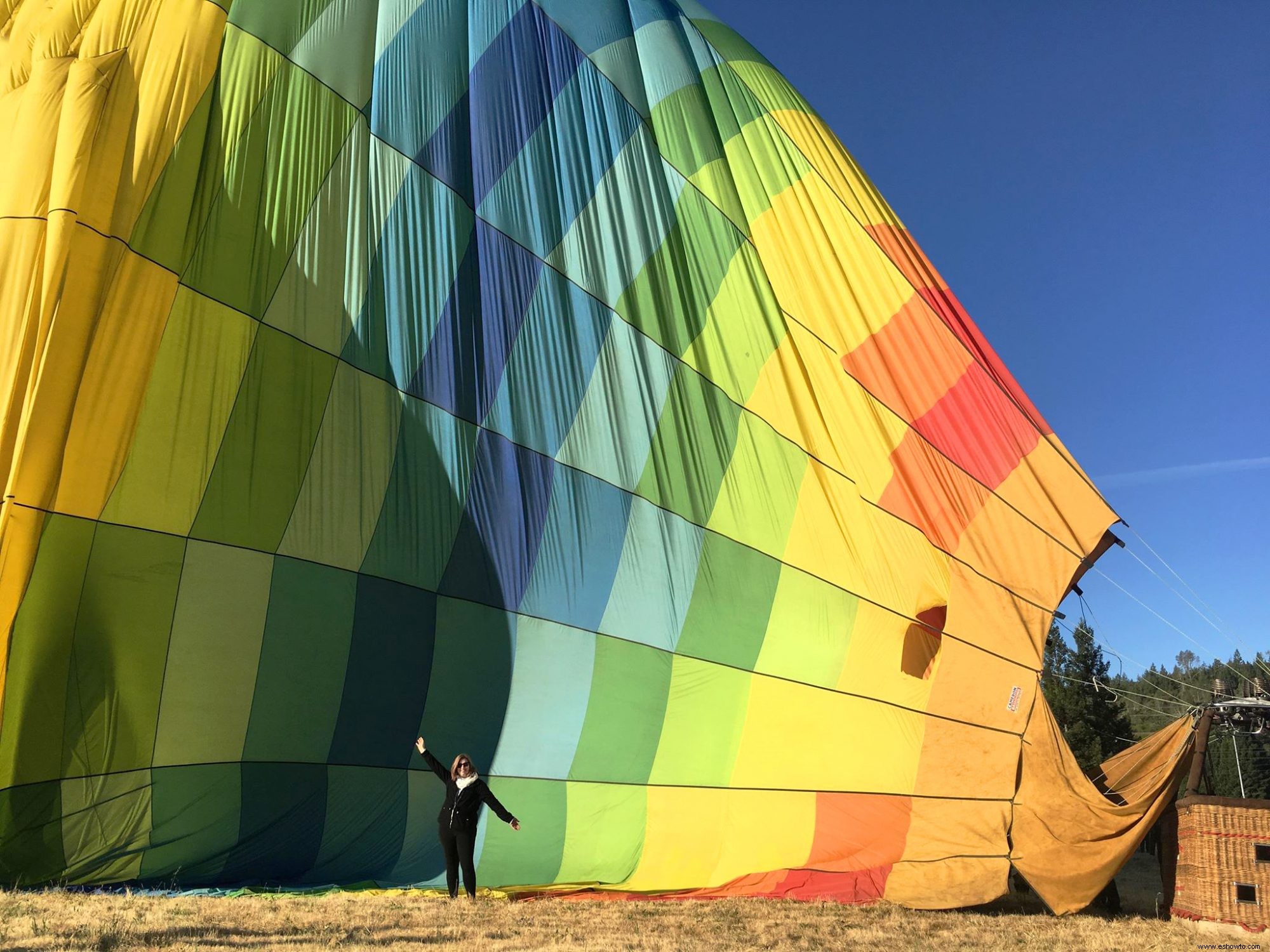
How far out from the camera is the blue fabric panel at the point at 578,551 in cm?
763

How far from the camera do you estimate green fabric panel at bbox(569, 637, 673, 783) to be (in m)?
7.68

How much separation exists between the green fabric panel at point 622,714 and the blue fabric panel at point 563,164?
3234 millimetres

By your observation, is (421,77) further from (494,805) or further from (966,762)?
(966,762)

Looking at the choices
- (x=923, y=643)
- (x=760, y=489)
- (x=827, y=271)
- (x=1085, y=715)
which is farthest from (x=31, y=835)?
(x=1085, y=715)

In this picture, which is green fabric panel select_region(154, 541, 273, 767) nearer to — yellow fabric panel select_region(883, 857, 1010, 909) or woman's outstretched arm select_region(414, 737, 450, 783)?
woman's outstretched arm select_region(414, 737, 450, 783)

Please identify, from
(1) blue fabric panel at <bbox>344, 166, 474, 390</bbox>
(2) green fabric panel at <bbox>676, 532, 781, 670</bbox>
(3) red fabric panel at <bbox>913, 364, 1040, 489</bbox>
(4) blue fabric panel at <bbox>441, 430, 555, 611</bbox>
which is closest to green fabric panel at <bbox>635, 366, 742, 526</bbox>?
(2) green fabric panel at <bbox>676, 532, 781, 670</bbox>

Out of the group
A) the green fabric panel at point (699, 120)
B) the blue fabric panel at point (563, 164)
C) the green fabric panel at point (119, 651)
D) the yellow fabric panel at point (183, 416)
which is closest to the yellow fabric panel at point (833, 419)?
the green fabric panel at point (699, 120)

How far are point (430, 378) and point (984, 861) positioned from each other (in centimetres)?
595

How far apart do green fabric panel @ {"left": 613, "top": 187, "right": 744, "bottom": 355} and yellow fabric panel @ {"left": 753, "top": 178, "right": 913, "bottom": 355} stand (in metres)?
0.39

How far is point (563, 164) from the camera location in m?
8.55

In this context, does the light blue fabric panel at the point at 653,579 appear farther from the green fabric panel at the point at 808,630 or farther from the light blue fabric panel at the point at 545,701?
the green fabric panel at the point at 808,630

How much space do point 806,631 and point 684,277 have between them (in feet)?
10.6

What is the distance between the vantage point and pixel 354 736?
21.5ft

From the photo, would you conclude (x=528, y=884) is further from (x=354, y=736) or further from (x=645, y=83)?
(x=645, y=83)
